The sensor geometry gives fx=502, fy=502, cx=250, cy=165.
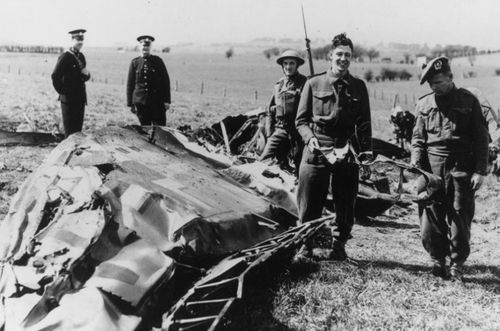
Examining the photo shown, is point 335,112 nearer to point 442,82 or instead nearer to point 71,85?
point 442,82

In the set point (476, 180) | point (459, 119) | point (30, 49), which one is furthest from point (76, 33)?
point (30, 49)

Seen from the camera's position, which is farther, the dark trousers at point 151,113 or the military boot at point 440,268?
the dark trousers at point 151,113

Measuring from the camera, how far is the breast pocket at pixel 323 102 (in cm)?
440

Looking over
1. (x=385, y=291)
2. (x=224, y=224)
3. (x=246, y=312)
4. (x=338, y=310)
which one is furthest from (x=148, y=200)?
(x=385, y=291)

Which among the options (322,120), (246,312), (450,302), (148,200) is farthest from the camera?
(322,120)

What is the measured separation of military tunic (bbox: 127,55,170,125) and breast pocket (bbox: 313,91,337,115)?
12.7ft

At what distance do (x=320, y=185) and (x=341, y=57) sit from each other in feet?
3.76

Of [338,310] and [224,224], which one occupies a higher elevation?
[224,224]

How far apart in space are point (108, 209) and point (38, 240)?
45 cm

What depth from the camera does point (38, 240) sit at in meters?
3.07

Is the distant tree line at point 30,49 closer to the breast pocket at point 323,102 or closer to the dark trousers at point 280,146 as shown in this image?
the dark trousers at point 280,146

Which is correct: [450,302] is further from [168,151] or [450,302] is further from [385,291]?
[168,151]

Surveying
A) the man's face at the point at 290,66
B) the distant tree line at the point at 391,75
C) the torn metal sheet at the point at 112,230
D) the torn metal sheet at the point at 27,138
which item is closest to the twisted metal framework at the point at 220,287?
the torn metal sheet at the point at 112,230

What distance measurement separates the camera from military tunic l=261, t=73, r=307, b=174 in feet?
20.5
